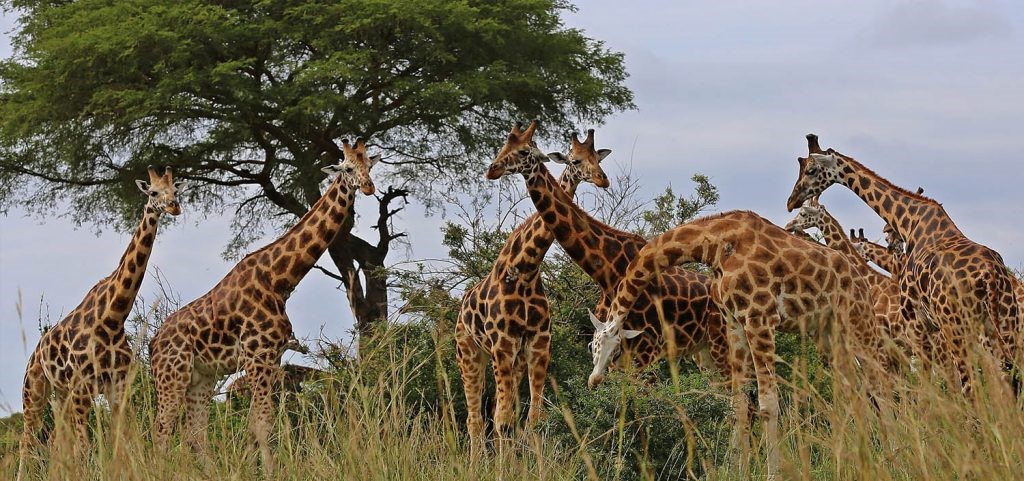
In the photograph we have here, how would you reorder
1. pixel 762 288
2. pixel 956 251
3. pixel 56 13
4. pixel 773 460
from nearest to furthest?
1. pixel 773 460
2. pixel 762 288
3. pixel 956 251
4. pixel 56 13

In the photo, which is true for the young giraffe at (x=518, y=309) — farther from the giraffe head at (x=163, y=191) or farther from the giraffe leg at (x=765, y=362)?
the giraffe head at (x=163, y=191)

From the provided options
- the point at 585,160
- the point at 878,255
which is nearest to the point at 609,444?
the point at 585,160

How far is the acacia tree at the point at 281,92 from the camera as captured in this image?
23.0 m

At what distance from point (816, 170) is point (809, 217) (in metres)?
1.86

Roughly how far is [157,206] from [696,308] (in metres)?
3.68

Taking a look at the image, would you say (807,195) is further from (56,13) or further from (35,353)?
(56,13)

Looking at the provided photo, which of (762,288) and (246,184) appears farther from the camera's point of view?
(246,184)

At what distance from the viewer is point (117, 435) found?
183 inches

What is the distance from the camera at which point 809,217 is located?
38.1 feet

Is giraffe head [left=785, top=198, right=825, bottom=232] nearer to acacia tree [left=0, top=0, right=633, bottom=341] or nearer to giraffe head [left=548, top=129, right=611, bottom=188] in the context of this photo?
giraffe head [left=548, top=129, right=611, bottom=188]

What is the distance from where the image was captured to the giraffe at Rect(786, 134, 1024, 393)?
9422mm

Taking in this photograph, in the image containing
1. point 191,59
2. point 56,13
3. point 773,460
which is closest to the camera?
point 773,460

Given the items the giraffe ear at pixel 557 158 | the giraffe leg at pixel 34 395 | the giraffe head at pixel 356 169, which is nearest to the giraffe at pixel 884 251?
the giraffe ear at pixel 557 158

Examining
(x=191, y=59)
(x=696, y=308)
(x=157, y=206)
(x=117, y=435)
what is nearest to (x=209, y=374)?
(x=157, y=206)
